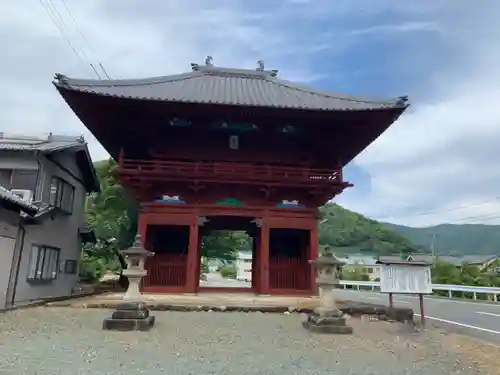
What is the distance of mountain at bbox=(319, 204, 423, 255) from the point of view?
99312 millimetres

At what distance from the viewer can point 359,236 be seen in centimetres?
10556

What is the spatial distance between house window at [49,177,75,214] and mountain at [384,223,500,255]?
133 meters

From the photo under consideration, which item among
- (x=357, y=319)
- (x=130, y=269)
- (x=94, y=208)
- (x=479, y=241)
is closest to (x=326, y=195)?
(x=357, y=319)

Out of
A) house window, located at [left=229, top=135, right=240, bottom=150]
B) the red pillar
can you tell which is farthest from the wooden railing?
the red pillar

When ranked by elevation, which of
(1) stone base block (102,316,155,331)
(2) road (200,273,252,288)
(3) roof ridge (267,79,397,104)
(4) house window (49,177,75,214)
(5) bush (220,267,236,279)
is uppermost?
(3) roof ridge (267,79,397,104)

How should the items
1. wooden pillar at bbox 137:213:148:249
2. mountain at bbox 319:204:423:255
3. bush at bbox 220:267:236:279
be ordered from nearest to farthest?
wooden pillar at bbox 137:213:148:249
bush at bbox 220:267:236:279
mountain at bbox 319:204:423:255

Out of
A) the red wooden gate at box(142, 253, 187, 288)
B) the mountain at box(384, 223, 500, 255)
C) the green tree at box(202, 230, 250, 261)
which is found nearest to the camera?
the red wooden gate at box(142, 253, 187, 288)

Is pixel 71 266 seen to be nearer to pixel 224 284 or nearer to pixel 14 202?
pixel 14 202

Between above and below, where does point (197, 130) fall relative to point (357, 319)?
above

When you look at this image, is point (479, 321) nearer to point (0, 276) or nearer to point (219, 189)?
point (219, 189)

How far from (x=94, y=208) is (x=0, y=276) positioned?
41.0 ft

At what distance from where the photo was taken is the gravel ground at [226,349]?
18.9 ft

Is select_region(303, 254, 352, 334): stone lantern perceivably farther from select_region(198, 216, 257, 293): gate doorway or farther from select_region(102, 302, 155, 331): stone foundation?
select_region(198, 216, 257, 293): gate doorway

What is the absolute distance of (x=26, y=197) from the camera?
560 inches
